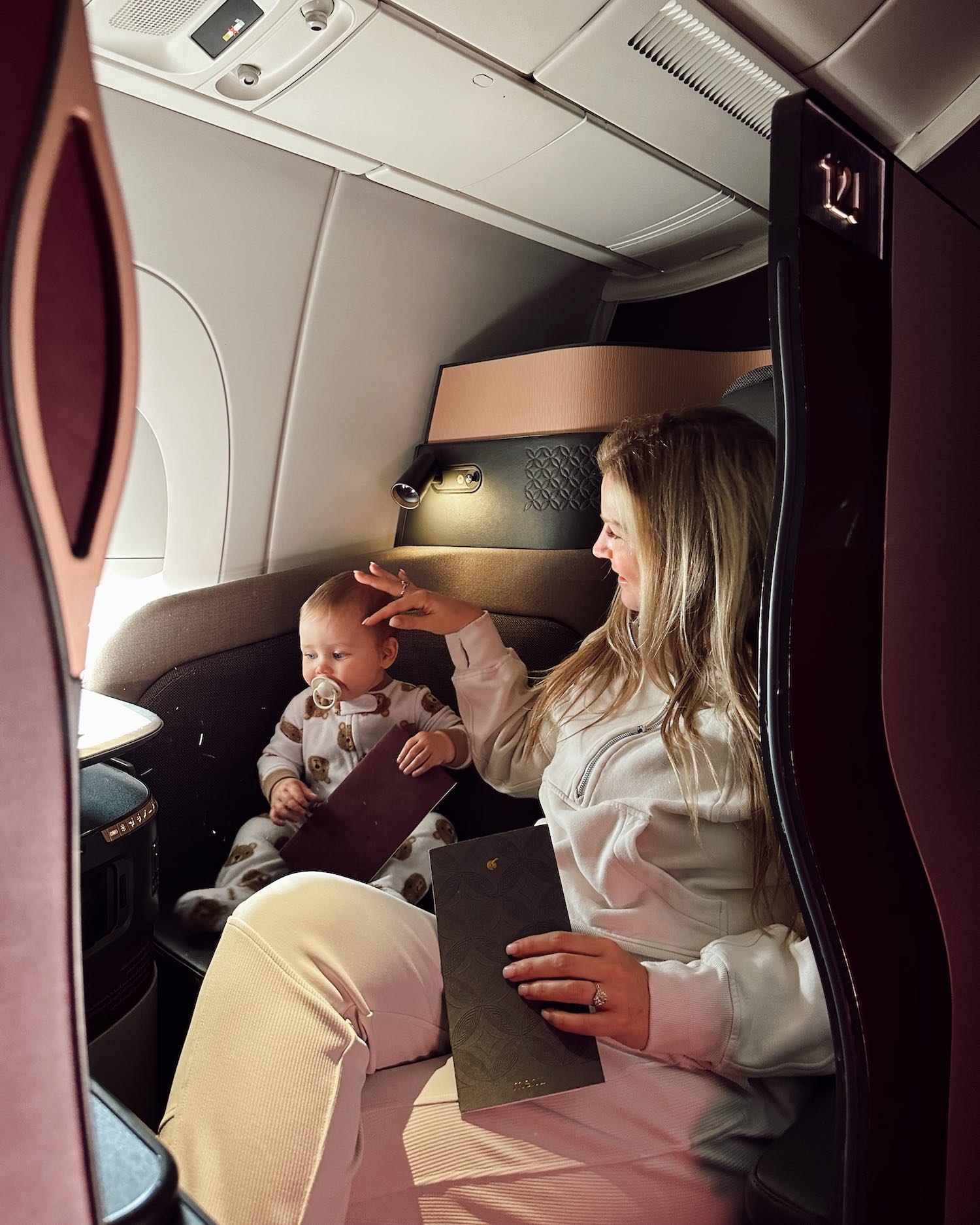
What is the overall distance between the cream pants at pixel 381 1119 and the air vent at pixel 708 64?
107cm

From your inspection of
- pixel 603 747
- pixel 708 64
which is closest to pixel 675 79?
pixel 708 64

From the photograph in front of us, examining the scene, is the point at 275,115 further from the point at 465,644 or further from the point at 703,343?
the point at 703,343

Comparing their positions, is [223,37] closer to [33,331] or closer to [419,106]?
[419,106]

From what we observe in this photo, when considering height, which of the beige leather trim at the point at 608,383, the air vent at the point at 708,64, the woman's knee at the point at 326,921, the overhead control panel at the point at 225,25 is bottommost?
the woman's knee at the point at 326,921

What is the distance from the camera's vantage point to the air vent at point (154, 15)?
3.14ft

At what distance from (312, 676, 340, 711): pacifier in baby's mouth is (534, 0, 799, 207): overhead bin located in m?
0.87

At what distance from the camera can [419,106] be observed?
1176 millimetres

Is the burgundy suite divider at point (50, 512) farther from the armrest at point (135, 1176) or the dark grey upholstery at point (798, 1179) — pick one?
the dark grey upholstery at point (798, 1179)

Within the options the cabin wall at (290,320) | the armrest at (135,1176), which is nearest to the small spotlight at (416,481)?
the cabin wall at (290,320)

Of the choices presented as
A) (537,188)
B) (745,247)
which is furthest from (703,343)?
(537,188)

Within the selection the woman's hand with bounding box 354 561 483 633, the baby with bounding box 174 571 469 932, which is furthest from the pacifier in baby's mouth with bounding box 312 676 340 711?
the woman's hand with bounding box 354 561 483 633

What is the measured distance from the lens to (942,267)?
0.70m

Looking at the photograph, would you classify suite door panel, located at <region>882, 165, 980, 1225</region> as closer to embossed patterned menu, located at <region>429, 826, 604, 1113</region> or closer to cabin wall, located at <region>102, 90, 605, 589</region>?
embossed patterned menu, located at <region>429, 826, 604, 1113</region>

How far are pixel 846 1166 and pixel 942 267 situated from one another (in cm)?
70
